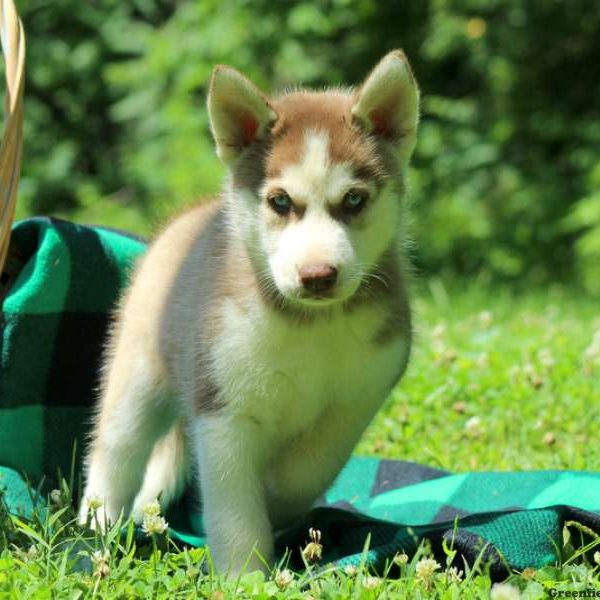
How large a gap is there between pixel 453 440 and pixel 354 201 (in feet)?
5.76

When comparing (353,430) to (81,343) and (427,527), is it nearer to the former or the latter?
(427,527)

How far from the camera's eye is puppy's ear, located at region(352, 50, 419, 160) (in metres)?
3.31

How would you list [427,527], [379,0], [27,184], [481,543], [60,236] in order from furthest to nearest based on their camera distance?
[27,184] → [379,0] → [60,236] → [427,527] → [481,543]

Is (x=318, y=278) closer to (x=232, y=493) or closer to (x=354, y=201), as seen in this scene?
(x=354, y=201)

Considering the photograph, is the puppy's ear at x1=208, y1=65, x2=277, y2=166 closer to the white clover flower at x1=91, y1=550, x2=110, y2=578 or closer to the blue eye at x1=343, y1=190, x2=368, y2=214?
the blue eye at x1=343, y1=190, x2=368, y2=214

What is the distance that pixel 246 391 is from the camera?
328cm

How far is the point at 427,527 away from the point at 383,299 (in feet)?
2.20

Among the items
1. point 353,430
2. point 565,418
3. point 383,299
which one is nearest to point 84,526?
point 353,430

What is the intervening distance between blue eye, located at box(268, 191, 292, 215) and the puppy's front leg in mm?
597

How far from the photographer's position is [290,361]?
10.8 feet

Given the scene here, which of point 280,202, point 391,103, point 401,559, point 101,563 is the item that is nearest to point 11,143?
point 280,202

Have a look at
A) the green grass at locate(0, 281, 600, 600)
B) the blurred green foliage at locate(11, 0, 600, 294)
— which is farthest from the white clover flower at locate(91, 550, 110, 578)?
the blurred green foliage at locate(11, 0, 600, 294)

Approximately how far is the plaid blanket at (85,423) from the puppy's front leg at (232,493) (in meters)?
0.31

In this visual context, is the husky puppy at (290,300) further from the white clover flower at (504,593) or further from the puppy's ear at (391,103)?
the white clover flower at (504,593)
